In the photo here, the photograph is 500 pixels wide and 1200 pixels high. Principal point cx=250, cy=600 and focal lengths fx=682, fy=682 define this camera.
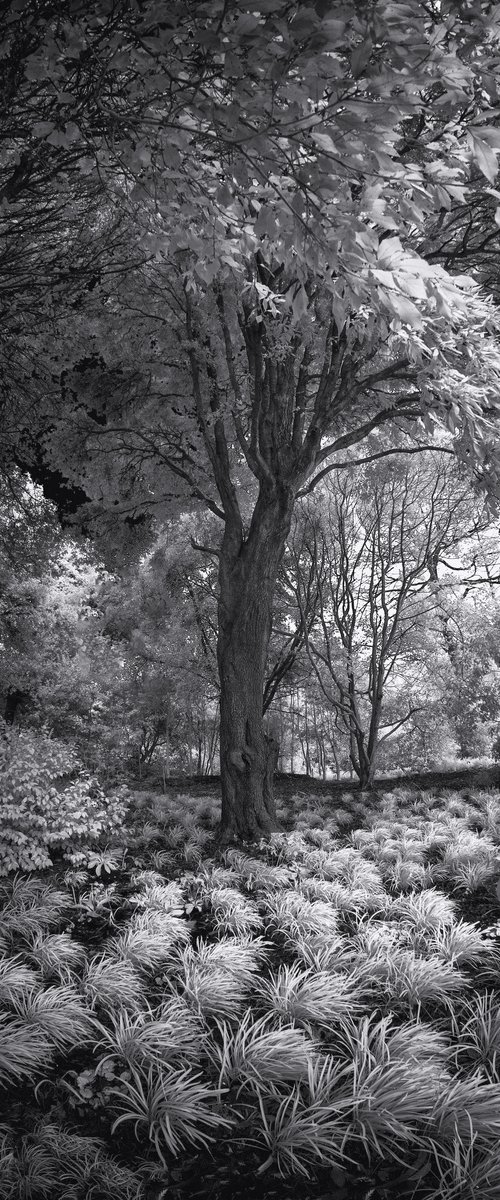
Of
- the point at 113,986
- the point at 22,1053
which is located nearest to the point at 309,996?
the point at 113,986

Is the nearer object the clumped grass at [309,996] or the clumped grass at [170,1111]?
the clumped grass at [170,1111]

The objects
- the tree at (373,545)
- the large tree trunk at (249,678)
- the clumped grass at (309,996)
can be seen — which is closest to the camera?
the clumped grass at (309,996)

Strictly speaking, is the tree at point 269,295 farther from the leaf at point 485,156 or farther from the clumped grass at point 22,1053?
the clumped grass at point 22,1053

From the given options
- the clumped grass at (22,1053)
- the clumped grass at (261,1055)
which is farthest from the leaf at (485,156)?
the clumped grass at (22,1053)

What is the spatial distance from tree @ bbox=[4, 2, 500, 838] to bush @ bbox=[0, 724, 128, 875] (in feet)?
4.60

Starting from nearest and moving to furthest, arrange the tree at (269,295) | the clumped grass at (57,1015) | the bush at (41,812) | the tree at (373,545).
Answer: the tree at (269,295) < the clumped grass at (57,1015) < the bush at (41,812) < the tree at (373,545)

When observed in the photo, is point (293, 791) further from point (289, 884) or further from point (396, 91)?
point (396, 91)

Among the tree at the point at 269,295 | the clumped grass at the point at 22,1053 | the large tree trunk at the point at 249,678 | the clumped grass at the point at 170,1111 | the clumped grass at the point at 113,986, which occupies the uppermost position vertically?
the tree at the point at 269,295

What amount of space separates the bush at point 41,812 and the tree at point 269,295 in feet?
4.60

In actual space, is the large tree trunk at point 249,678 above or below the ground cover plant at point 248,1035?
above

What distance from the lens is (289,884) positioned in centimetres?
530

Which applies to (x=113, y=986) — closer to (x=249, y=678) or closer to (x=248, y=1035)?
(x=248, y=1035)

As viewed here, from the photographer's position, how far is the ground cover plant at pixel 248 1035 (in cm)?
215

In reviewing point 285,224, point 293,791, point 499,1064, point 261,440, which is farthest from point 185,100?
point 293,791
